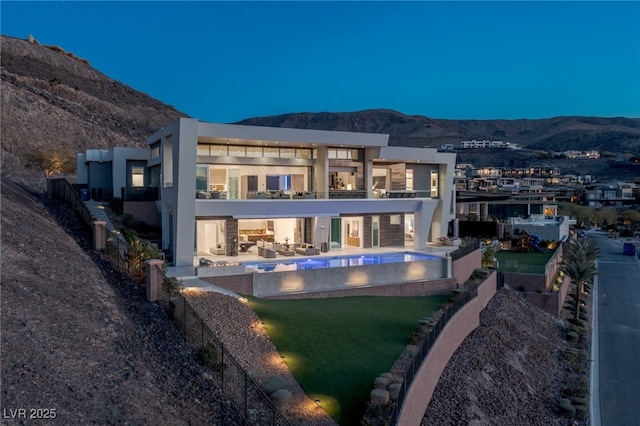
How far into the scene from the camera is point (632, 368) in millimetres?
22797

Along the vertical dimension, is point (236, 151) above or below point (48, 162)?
below

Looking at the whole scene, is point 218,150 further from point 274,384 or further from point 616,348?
point 616,348

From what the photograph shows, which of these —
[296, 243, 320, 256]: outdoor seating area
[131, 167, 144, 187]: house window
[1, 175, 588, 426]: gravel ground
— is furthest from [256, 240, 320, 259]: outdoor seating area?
[131, 167, 144, 187]: house window

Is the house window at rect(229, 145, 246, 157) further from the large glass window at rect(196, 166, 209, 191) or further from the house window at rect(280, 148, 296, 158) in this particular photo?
the house window at rect(280, 148, 296, 158)

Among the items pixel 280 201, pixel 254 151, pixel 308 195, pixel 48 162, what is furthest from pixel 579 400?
pixel 48 162

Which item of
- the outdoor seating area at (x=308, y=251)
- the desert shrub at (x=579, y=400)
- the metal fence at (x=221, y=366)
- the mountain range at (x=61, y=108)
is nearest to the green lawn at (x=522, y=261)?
the desert shrub at (x=579, y=400)

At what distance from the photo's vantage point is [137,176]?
32719 millimetres

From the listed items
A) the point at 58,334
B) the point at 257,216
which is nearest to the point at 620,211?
the point at 257,216

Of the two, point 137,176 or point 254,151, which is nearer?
point 254,151

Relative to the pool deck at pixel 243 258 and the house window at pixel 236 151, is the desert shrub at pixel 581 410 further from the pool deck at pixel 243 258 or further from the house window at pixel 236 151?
the house window at pixel 236 151

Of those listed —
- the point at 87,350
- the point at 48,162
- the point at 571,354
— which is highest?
the point at 48,162

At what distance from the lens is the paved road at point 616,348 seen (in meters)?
18.9

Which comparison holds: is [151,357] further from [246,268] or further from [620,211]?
[620,211]

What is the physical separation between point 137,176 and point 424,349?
81.0 feet
